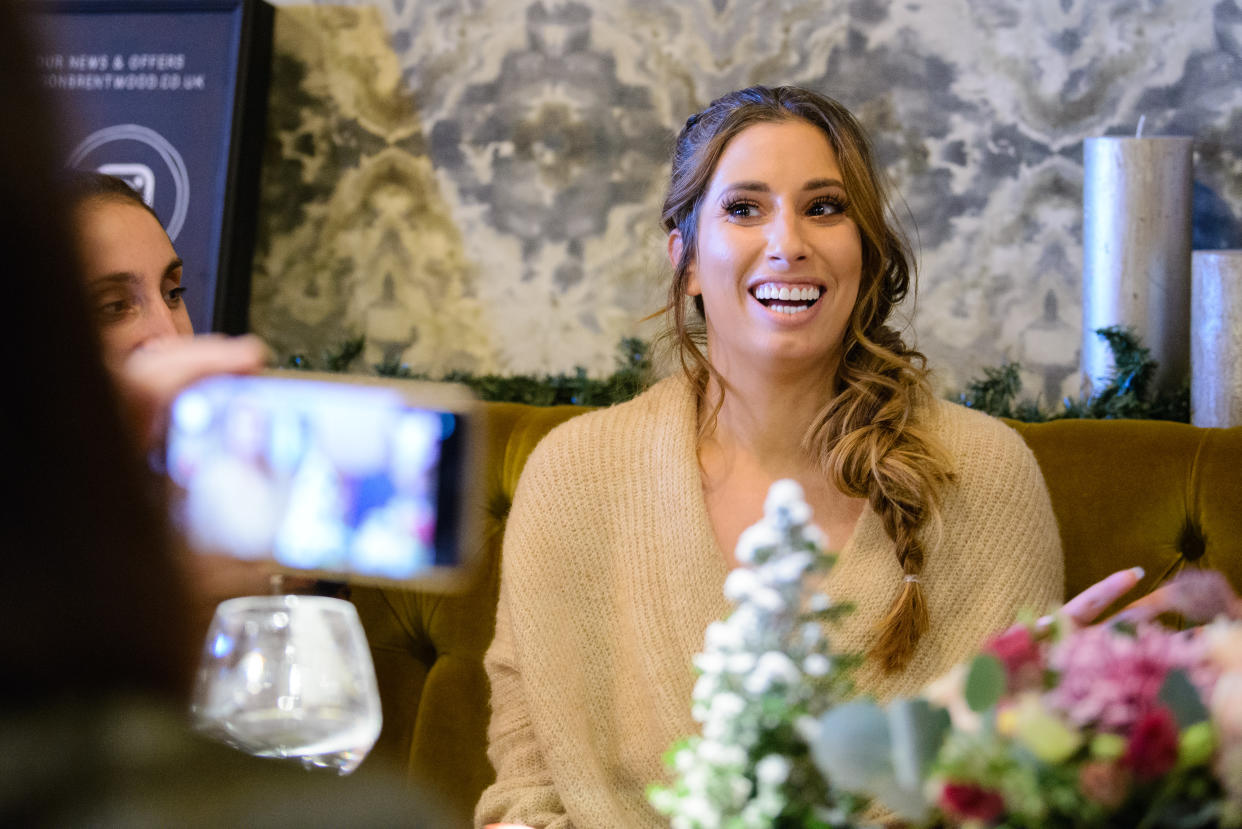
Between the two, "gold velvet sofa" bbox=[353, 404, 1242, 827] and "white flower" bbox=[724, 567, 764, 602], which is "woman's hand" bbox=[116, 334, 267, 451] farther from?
"gold velvet sofa" bbox=[353, 404, 1242, 827]

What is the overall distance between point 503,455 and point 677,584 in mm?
346

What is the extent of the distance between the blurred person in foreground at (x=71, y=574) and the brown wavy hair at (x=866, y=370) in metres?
1.09

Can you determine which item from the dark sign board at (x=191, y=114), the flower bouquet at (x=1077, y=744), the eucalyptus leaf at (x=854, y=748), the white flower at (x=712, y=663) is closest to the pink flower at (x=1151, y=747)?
the flower bouquet at (x=1077, y=744)

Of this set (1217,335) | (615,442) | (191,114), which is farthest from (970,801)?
(191,114)

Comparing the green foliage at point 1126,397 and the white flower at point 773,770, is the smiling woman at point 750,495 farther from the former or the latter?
Result: the white flower at point 773,770

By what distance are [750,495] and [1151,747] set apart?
3.14 ft

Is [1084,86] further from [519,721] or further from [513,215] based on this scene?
[519,721]

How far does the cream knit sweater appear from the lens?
1368 mm

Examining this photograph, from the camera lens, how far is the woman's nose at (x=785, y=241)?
55.5 inches

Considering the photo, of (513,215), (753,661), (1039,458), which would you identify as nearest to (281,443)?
(753,661)

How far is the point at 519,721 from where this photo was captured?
1.42 m

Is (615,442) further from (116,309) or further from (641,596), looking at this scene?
(116,309)

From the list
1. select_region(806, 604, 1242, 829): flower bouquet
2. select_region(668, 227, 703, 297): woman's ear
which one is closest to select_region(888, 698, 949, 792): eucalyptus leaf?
select_region(806, 604, 1242, 829): flower bouquet

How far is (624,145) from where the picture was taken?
2.03m
